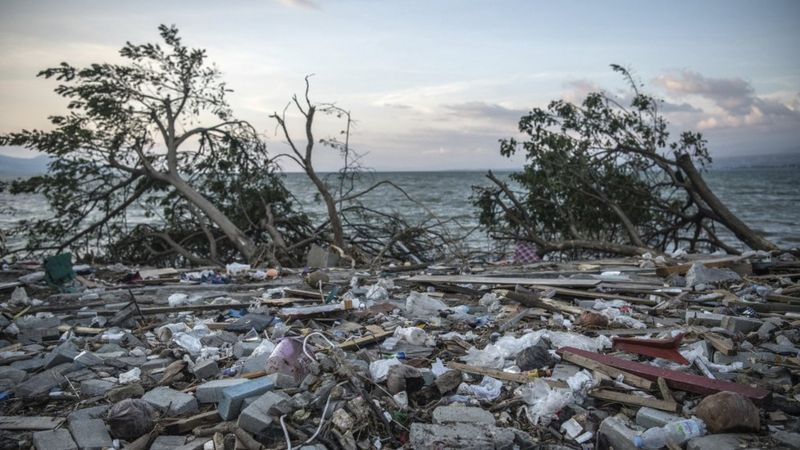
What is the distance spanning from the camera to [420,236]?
973 centimetres

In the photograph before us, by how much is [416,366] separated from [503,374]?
589 mm

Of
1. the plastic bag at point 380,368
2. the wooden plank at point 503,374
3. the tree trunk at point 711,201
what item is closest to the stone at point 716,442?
the wooden plank at point 503,374

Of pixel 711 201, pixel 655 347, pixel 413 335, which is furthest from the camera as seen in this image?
pixel 711 201

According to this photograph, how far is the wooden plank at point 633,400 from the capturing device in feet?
9.57

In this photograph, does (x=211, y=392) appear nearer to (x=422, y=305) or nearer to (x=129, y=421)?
(x=129, y=421)

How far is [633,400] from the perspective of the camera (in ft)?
9.87

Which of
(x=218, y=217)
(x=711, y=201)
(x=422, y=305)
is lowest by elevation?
(x=422, y=305)

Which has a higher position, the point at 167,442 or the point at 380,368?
the point at 380,368

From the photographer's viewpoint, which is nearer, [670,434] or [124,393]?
[670,434]

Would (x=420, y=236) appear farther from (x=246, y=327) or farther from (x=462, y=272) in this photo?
(x=246, y=327)

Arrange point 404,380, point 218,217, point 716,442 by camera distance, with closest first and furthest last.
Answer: point 716,442 → point 404,380 → point 218,217

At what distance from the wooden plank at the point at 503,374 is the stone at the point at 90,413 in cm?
209

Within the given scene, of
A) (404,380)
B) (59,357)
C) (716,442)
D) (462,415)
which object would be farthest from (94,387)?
(716,442)

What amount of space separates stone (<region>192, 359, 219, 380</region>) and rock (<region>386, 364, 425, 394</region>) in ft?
3.99
